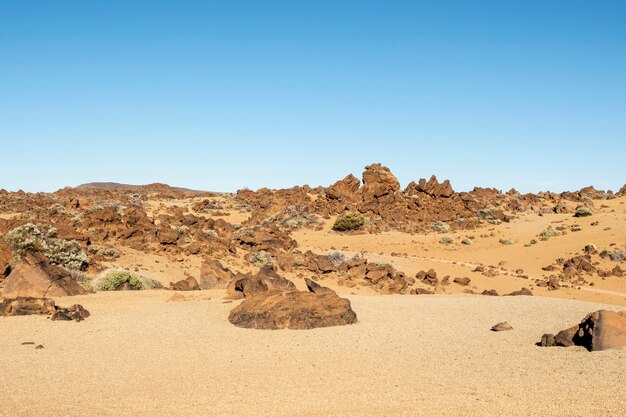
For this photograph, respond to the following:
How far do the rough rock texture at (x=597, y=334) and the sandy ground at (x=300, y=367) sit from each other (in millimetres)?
339

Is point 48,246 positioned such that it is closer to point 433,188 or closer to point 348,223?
point 348,223

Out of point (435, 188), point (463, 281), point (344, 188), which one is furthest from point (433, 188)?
point (463, 281)

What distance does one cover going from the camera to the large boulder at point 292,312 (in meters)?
13.0

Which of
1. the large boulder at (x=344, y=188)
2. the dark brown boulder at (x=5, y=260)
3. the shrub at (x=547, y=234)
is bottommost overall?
the dark brown boulder at (x=5, y=260)

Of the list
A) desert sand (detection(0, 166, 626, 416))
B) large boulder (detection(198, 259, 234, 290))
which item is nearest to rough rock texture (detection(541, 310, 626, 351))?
desert sand (detection(0, 166, 626, 416))

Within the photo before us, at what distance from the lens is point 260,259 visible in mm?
28984

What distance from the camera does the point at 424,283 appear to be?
2631 centimetres

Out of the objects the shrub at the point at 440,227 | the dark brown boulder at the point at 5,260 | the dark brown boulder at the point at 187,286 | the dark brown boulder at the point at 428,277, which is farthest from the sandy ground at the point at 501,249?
the dark brown boulder at the point at 5,260

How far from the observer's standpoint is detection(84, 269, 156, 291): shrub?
1831 centimetres

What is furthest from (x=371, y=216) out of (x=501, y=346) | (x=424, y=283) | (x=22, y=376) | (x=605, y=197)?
(x=22, y=376)

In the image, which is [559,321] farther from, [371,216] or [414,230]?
[371,216]

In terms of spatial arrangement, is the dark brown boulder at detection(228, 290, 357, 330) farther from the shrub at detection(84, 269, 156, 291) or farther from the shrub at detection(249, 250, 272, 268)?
the shrub at detection(249, 250, 272, 268)

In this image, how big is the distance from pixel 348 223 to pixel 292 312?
31.3 metres

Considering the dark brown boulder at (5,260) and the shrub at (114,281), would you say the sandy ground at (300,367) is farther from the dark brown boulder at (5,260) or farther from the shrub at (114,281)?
the dark brown boulder at (5,260)
